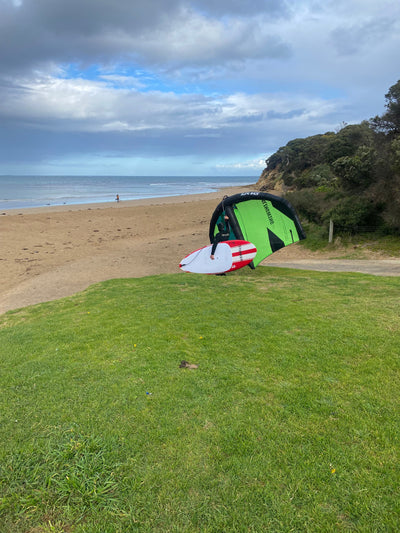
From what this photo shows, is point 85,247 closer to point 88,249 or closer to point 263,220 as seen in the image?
point 88,249

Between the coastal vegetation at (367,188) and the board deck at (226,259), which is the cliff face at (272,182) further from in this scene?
the board deck at (226,259)

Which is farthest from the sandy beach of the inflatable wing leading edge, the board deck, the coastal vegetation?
the inflatable wing leading edge

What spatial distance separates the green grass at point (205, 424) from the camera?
2803 millimetres

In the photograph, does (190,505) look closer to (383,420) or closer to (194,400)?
(194,400)

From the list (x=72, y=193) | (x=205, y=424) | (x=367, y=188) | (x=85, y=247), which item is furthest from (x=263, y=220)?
(x=72, y=193)

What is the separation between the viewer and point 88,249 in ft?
72.5

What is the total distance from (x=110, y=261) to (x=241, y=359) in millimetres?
14122

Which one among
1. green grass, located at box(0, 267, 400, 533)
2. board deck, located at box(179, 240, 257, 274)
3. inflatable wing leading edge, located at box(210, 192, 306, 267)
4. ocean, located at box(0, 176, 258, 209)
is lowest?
green grass, located at box(0, 267, 400, 533)

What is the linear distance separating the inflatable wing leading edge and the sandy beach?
8.93 meters

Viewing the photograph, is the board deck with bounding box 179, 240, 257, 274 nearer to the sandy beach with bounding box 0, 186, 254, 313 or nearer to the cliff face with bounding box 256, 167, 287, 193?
the sandy beach with bounding box 0, 186, 254, 313

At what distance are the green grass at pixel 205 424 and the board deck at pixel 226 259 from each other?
1.49 m

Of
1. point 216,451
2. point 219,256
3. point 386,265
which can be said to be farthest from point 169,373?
point 386,265

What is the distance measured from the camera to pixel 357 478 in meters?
3.00

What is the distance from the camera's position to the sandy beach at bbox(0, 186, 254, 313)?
47.2ft
